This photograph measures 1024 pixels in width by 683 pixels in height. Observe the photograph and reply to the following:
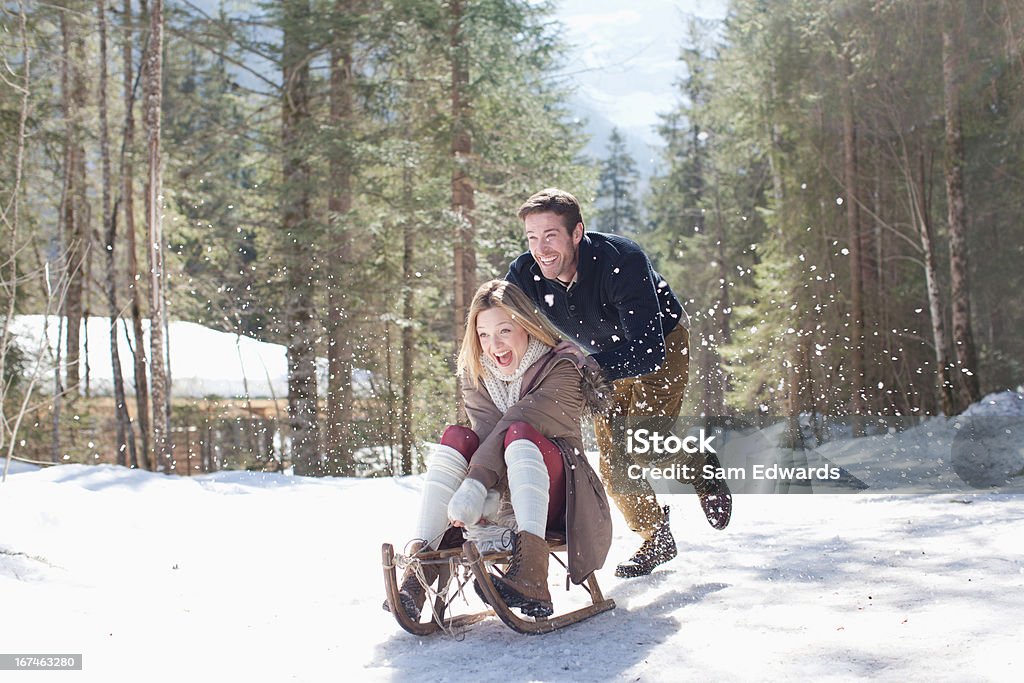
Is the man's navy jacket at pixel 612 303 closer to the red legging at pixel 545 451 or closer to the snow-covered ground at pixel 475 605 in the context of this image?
the red legging at pixel 545 451

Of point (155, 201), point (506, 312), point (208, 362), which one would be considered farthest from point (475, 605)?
point (208, 362)

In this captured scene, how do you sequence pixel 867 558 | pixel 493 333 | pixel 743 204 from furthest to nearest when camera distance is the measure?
pixel 743 204 → pixel 867 558 → pixel 493 333

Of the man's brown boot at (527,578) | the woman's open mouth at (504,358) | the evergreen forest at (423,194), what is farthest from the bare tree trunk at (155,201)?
the man's brown boot at (527,578)

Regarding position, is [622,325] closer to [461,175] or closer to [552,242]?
[552,242]

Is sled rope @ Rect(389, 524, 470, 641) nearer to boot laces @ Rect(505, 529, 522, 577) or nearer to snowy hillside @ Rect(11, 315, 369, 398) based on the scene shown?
boot laces @ Rect(505, 529, 522, 577)

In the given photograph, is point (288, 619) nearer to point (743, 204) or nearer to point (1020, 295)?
point (1020, 295)

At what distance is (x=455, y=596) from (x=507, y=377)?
0.79 m

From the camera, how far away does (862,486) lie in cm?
704

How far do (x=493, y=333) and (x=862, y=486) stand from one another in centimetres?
476

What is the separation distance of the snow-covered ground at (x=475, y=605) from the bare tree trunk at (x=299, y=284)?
6440 mm

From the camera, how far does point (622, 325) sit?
3.84 meters

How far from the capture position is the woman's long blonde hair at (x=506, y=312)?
3.31 metres

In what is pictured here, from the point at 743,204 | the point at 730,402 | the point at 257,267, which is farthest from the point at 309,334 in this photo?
the point at 743,204

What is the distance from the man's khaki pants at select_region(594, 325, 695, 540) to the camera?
404 centimetres
